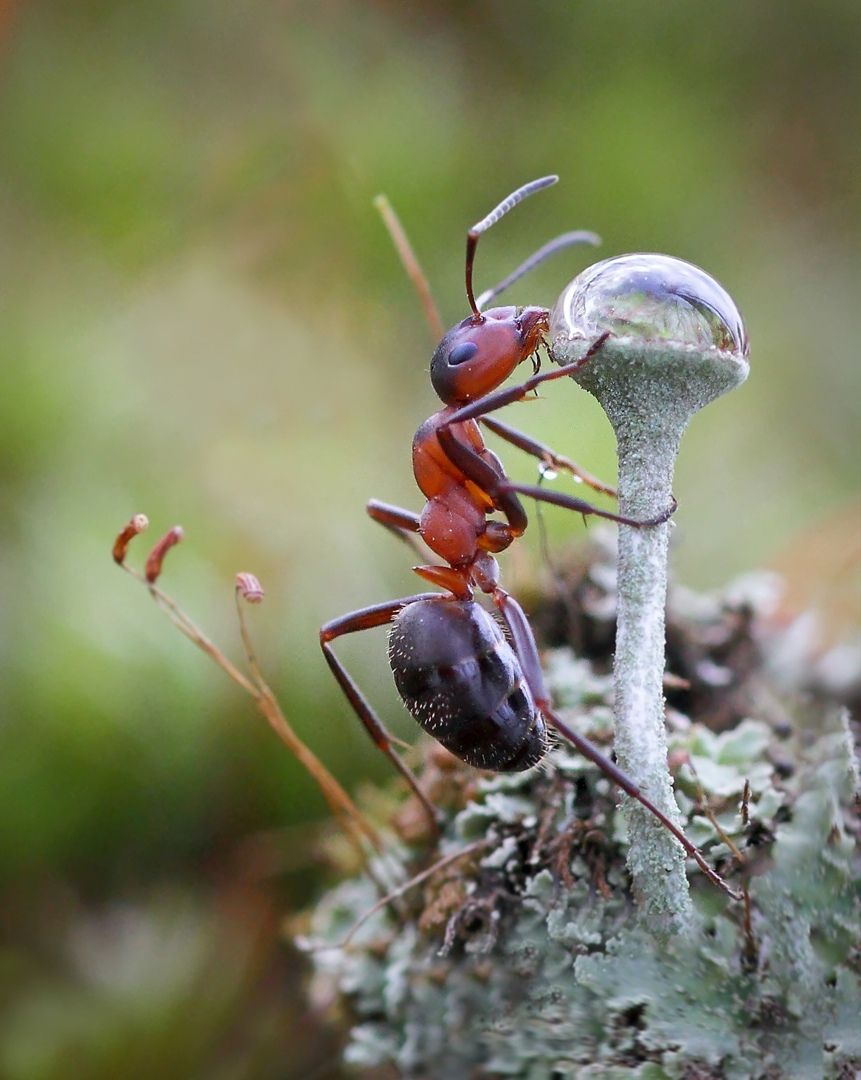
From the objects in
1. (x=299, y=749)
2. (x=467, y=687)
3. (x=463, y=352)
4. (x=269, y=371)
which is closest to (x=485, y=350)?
(x=463, y=352)

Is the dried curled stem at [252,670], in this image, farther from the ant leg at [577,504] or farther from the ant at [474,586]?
the ant leg at [577,504]

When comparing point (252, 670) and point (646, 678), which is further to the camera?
point (252, 670)

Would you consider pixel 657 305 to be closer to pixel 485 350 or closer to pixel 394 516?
pixel 485 350

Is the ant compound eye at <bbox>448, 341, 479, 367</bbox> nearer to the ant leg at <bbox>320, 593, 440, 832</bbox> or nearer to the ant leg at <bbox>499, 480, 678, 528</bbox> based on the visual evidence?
the ant leg at <bbox>499, 480, 678, 528</bbox>

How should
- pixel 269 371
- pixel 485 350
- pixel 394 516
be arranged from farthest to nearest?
pixel 269 371 < pixel 394 516 < pixel 485 350

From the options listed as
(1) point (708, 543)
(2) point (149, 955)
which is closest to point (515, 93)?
(1) point (708, 543)

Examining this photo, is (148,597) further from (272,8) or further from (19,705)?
(272,8)

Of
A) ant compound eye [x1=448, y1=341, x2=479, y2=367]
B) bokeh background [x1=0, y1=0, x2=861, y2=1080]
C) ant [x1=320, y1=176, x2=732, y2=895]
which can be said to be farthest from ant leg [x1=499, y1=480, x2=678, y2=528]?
bokeh background [x1=0, y1=0, x2=861, y2=1080]
